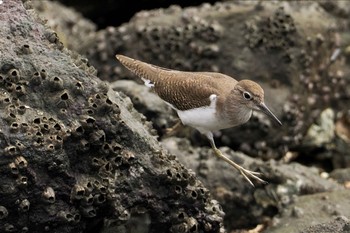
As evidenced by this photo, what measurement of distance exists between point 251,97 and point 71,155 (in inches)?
70.9

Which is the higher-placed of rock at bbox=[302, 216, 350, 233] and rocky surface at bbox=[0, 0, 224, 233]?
rocky surface at bbox=[0, 0, 224, 233]

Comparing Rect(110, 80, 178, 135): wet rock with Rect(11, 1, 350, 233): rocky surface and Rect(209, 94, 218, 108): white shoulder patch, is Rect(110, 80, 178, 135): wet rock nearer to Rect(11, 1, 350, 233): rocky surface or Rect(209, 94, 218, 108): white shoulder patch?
Rect(11, 1, 350, 233): rocky surface

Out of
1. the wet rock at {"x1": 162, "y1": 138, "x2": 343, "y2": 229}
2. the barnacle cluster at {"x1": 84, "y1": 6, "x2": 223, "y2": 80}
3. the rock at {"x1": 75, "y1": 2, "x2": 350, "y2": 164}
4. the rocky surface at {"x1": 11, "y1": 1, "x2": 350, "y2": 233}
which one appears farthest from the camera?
the barnacle cluster at {"x1": 84, "y1": 6, "x2": 223, "y2": 80}

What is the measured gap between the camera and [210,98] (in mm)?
5848

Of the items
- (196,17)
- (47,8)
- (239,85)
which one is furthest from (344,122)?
(47,8)

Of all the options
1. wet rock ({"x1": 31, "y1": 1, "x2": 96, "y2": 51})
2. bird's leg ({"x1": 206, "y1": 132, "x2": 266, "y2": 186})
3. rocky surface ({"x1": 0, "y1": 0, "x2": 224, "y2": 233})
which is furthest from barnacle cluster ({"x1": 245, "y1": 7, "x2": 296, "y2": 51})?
rocky surface ({"x1": 0, "y1": 0, "x2": 224, "y2": 233})

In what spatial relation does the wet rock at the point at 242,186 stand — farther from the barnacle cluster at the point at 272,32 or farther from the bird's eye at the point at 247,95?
the barnacle cluster at the point at 272,32

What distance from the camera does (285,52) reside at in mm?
8211

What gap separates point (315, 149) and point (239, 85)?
3.07m

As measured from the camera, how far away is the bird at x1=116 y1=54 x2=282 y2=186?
5.69m

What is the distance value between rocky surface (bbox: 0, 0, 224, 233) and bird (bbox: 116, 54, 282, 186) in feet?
2.92

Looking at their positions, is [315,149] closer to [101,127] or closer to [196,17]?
[196,17]

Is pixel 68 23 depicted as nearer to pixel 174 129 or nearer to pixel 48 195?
pixel 174 129

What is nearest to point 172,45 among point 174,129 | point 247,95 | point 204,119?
point 174,129
